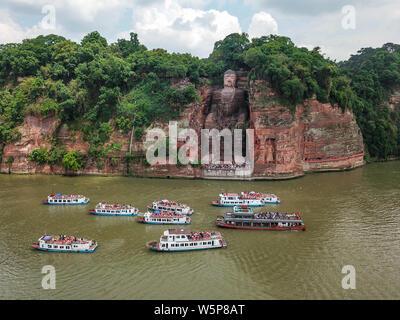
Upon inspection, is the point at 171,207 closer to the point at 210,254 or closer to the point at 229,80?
the point at 210,254

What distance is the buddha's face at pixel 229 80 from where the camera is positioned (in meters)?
52.2

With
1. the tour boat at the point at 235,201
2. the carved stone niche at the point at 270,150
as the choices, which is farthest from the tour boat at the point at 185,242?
the carved stone niche at the point at 270,150

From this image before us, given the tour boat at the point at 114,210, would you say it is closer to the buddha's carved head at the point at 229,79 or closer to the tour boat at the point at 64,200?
the tour boat at the point at 64,200

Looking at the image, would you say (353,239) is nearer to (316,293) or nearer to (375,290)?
(375,290)

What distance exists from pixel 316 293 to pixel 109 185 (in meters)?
29.9

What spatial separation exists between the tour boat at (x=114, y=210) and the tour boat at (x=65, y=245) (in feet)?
22.4

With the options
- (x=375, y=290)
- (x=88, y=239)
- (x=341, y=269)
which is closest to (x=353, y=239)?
(x=341, y=269)

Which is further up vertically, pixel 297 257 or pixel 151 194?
pixel 151 194

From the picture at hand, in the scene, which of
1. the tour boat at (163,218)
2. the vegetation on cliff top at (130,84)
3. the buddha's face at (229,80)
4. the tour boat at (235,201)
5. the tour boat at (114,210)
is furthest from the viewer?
the buddha's face at (229,80)

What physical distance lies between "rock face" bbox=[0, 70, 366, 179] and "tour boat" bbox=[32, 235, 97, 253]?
21.7m

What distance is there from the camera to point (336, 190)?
132 ft

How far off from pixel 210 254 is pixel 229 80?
1324 inches

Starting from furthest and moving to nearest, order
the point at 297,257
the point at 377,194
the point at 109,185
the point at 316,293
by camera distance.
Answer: the point at 109,185
the point at 377,194
the point at 297,257
the point at 316,293

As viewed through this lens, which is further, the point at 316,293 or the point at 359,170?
the point at 359,170
